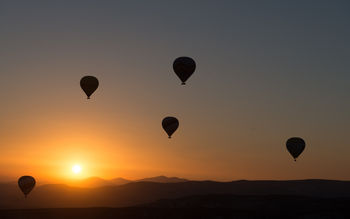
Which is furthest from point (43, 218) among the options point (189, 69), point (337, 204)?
point (337, 204)

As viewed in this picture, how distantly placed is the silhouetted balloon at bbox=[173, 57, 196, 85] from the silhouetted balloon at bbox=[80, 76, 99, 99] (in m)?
10.2

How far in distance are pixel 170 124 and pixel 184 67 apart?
8725 millimetres

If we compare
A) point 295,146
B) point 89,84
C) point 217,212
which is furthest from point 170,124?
point 295,146

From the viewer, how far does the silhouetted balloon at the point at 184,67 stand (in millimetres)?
60188

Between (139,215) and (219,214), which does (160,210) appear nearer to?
(139,215)

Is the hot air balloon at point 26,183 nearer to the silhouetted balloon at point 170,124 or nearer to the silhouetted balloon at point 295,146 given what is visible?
the silhouetted balloon at point 170,124

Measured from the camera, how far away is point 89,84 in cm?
6397

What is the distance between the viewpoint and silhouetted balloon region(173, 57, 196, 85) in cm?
6019

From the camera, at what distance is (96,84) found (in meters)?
64.6

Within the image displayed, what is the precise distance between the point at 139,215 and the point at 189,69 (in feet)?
72.8

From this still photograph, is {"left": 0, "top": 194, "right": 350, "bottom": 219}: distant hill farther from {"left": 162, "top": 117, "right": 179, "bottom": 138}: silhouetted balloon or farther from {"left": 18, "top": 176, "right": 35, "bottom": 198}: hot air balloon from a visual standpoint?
{"left": 162, "top": 117, "right": 179, "bottom": 138}: silhouetted balloon

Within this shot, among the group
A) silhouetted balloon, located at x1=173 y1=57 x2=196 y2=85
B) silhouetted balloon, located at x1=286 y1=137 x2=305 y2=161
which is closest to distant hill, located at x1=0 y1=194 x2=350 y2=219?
silhouetted balloon, located at x1=286 y1=137 x2=305 y2=161

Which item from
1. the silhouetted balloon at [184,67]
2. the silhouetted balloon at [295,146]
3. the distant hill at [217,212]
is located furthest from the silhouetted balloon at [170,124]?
the silhouetted balloon at [295,146]

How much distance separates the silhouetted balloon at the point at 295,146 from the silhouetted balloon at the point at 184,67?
51.4ft
